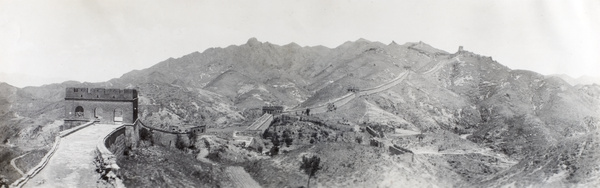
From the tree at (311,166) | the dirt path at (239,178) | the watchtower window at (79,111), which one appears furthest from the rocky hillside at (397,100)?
the watchtower window at (79,111)

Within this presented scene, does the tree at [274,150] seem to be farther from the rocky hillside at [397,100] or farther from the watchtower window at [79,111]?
the watchtower window at [79,111]

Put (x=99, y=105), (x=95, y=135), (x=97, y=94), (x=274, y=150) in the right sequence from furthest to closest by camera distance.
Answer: (x=274, y=150)
(x=97, y=94)
(x=99, y=105)
(x=95, y=135)

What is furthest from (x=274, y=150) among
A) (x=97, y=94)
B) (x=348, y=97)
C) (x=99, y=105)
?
(x=348, y=97)

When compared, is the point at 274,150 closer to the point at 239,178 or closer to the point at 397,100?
the point at 239,178

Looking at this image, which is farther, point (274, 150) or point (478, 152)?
point (478, 152)

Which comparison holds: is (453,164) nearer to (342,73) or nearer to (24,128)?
(24,128)

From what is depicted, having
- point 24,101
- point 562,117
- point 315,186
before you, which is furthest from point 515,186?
point 24,101
